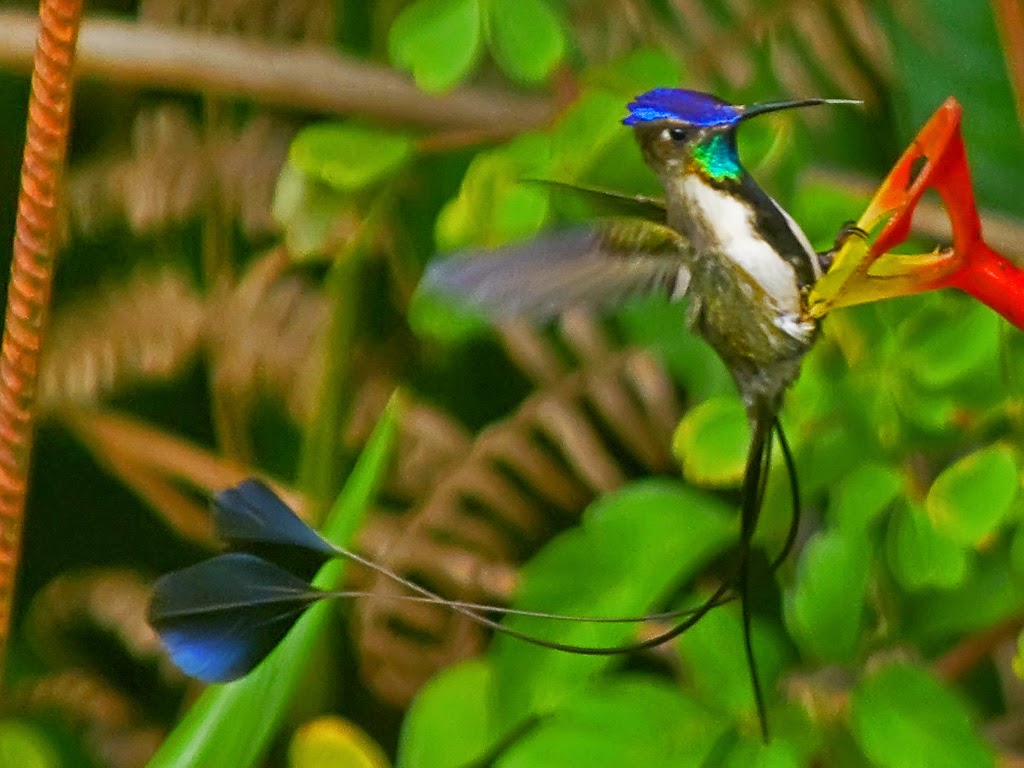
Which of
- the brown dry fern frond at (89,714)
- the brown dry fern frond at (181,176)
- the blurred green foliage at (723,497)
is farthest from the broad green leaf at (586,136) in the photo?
the brown dry fern frond at (89,714)

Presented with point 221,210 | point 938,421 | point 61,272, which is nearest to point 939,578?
point 938,421

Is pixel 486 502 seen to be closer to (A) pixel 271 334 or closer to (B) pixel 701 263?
(A) pixel 271 334

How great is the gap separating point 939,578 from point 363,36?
1.95 ft

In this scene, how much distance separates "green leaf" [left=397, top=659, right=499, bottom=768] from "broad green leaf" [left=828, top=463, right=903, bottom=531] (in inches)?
7.0

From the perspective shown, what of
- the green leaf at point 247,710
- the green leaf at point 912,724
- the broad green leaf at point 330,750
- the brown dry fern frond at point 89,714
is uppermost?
the green leaf at point 247,710

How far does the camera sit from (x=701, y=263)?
354 mm

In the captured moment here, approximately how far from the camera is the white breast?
329 millimetres

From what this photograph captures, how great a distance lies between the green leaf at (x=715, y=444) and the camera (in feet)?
1.60

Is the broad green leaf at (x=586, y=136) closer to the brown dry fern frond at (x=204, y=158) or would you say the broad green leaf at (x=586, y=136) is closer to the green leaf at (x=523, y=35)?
the green leaf at (x=523, y=35)

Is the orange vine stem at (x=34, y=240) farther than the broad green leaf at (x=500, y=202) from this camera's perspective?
No

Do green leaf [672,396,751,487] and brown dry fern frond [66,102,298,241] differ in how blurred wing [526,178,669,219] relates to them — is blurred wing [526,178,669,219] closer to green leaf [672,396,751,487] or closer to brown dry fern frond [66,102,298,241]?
green leaf [672,396,751,487]

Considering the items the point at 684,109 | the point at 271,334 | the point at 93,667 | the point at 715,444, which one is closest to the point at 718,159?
the point at 684,109

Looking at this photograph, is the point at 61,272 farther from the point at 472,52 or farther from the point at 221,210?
the point at 472,52

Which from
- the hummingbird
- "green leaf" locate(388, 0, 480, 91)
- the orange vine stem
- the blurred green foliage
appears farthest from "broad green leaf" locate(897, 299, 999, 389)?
the orange vine stem
